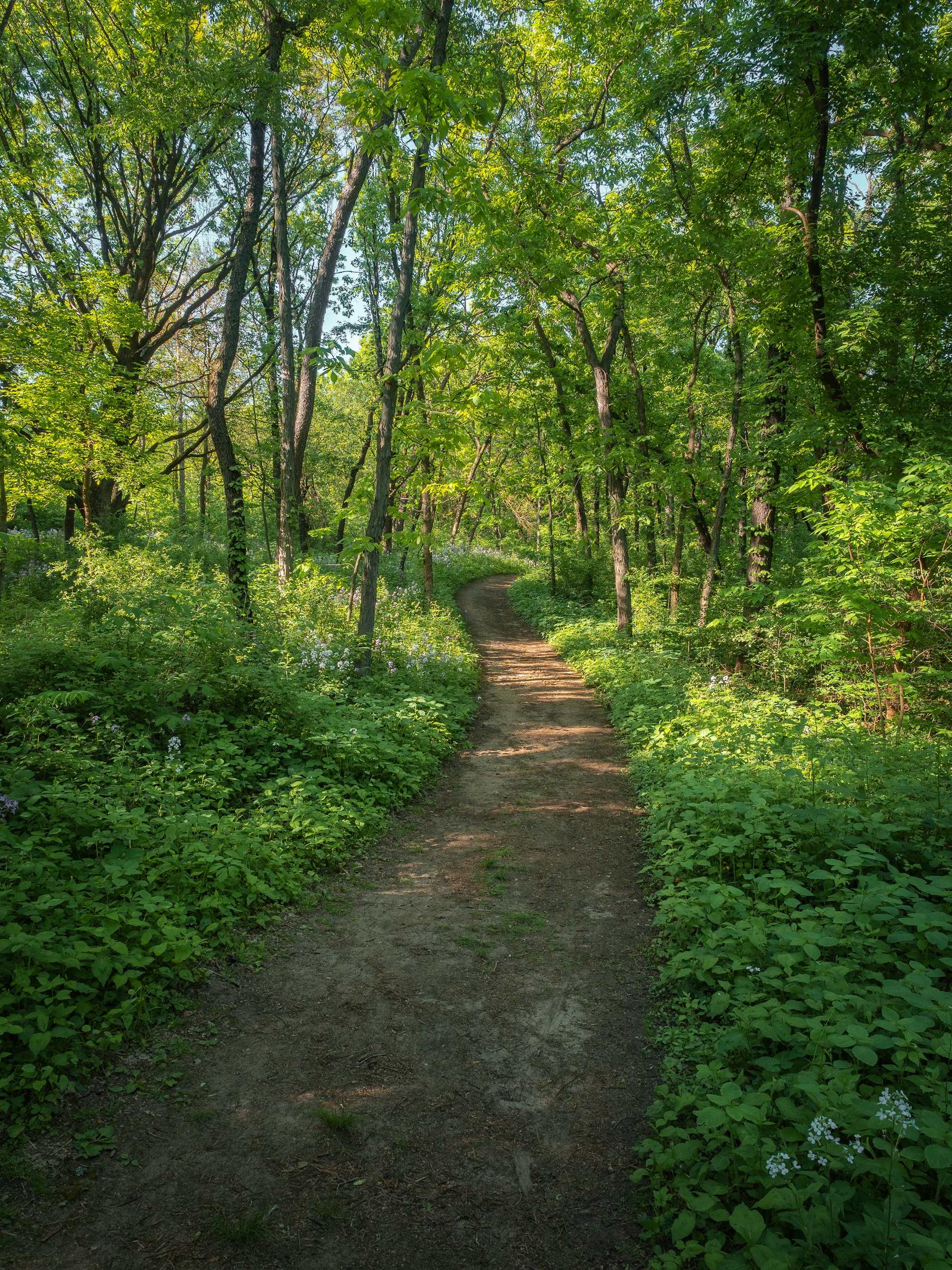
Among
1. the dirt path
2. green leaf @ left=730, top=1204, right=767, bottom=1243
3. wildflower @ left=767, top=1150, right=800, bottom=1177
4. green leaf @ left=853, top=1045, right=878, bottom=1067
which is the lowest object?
the dirt path

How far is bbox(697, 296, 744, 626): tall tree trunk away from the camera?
11617 millimetres

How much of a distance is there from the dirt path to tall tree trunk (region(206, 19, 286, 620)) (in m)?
5.29

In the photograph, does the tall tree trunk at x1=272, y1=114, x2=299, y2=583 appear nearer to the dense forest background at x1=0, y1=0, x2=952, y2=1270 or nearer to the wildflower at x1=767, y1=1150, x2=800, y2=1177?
the dense forest background at x1=0, y1=0, x2=952, y2=1270

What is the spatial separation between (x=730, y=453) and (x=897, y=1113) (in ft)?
37.9

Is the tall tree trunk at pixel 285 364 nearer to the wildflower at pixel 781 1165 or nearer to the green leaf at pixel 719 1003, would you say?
the green leaf at pixel 719 1003

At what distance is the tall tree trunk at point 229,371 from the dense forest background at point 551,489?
107mm

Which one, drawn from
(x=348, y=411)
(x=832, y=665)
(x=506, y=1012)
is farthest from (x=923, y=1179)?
(x=348, y=411)

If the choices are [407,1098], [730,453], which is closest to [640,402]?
[730,453]

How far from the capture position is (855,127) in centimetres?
877

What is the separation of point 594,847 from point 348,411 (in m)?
35.6

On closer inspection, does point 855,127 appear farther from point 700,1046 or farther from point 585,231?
point 700,1046

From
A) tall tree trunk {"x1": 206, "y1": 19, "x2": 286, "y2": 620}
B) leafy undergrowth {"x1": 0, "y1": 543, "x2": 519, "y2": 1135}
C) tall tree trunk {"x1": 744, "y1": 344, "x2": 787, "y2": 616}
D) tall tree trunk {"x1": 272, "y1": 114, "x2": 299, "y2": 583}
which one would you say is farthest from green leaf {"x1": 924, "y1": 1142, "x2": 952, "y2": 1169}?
tall tree trunk {"x1": 272, "y1": 114, "x2": 299, "y2": 583}

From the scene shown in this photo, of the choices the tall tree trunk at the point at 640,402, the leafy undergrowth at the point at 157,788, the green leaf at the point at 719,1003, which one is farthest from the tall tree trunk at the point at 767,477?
the green leaf at the point at 719,1003

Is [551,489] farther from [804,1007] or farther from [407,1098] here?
[407,1098]
